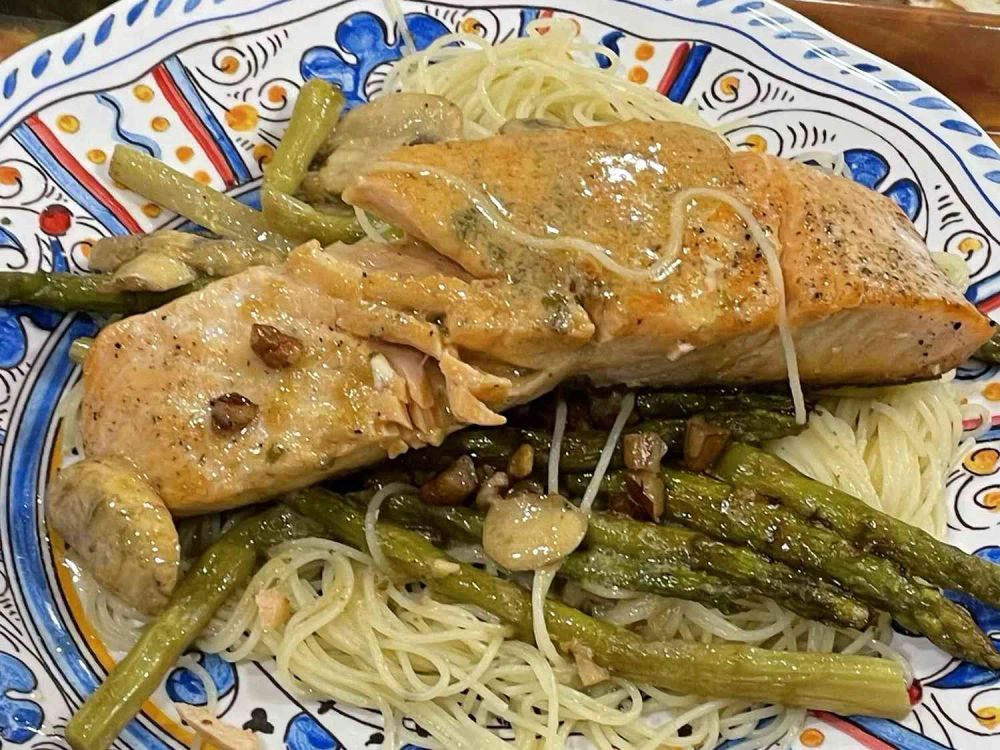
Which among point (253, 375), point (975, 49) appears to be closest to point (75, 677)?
point (253, 375)

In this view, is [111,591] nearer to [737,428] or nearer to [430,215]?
[430,215]

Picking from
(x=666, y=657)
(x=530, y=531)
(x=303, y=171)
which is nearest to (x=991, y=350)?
(x=666, y=657)

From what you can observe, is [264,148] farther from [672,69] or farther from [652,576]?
[652,576]

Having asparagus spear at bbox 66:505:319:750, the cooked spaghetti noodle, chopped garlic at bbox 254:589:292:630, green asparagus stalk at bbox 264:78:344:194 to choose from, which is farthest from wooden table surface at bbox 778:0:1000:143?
chopped garlic at bbox 254:589:292:630

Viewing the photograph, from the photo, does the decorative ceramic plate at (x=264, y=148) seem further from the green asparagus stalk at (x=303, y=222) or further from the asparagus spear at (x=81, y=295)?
the green asparagus stalk at (x=303, y=222)

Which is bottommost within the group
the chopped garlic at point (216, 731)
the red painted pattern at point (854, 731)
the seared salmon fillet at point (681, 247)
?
the chopped garlic at point (216, 731)

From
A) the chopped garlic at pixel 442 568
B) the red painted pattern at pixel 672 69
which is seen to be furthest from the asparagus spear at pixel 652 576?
the red painted pattern at pixel 672 69
